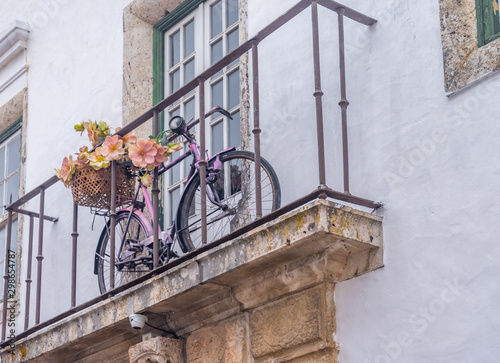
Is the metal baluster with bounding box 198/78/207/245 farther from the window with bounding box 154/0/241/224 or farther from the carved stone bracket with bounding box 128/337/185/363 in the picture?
the window with bounding box 154/0/241/224

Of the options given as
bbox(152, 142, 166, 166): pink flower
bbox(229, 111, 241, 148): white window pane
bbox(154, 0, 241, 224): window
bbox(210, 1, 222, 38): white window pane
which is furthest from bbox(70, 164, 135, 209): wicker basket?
bbox(210, 1, 222, 38): white window pane

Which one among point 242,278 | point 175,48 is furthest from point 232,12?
point 242,278

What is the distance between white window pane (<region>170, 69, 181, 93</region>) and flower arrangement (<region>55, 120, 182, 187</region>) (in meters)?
1.05

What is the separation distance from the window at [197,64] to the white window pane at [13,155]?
205cm

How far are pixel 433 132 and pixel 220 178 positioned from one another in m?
1.62

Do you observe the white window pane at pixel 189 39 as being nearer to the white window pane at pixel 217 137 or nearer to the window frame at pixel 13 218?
the white window pane at pixel 217 137

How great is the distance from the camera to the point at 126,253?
7.31 m

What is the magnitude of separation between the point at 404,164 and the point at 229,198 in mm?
1526

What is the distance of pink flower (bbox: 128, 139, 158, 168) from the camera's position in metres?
6.85

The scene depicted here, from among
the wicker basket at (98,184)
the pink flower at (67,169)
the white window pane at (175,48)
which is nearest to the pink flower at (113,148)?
the wicker basket at (98,184)

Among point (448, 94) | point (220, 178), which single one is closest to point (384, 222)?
point (448, 94)

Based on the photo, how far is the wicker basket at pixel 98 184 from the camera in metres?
7.28

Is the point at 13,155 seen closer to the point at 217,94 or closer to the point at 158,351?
the point at 217,94

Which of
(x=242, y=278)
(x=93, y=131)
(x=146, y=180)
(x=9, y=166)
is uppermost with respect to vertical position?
(x=9, y=166)
